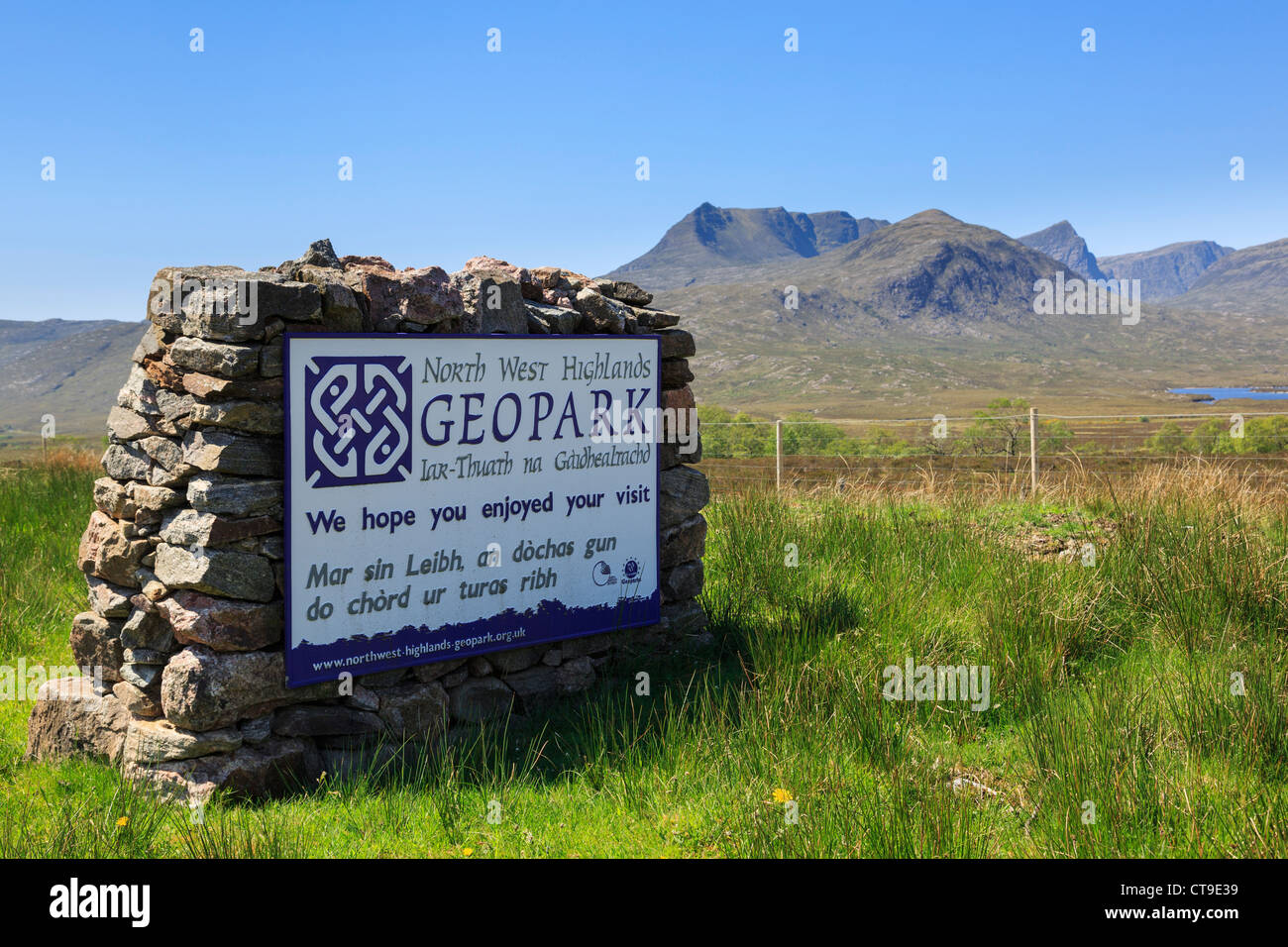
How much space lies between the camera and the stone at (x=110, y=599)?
4922mm

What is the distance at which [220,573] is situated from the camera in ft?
15.0

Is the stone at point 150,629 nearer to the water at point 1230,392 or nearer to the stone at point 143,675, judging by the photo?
the stone at point 143,675

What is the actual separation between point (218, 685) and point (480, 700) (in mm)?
1420

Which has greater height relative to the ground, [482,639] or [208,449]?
[208,449]

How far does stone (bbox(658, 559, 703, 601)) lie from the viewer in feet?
21.0

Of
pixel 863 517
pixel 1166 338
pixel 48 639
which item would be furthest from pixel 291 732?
pixel 1166 338

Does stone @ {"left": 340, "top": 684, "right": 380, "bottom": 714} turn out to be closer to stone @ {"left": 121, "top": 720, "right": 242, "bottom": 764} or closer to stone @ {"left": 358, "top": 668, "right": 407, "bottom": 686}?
stone @ {"left": 358, "top": 668, "right": 407, "bottom": 686}

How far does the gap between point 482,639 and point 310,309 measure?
1953 mm

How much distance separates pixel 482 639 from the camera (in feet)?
17.8

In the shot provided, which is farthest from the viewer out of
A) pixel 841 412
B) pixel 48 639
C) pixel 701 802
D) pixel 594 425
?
pixel 841 412

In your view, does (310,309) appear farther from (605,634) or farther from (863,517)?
(863,517)

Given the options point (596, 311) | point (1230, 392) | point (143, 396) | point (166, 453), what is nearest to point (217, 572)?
Answer: point (166, 453)
